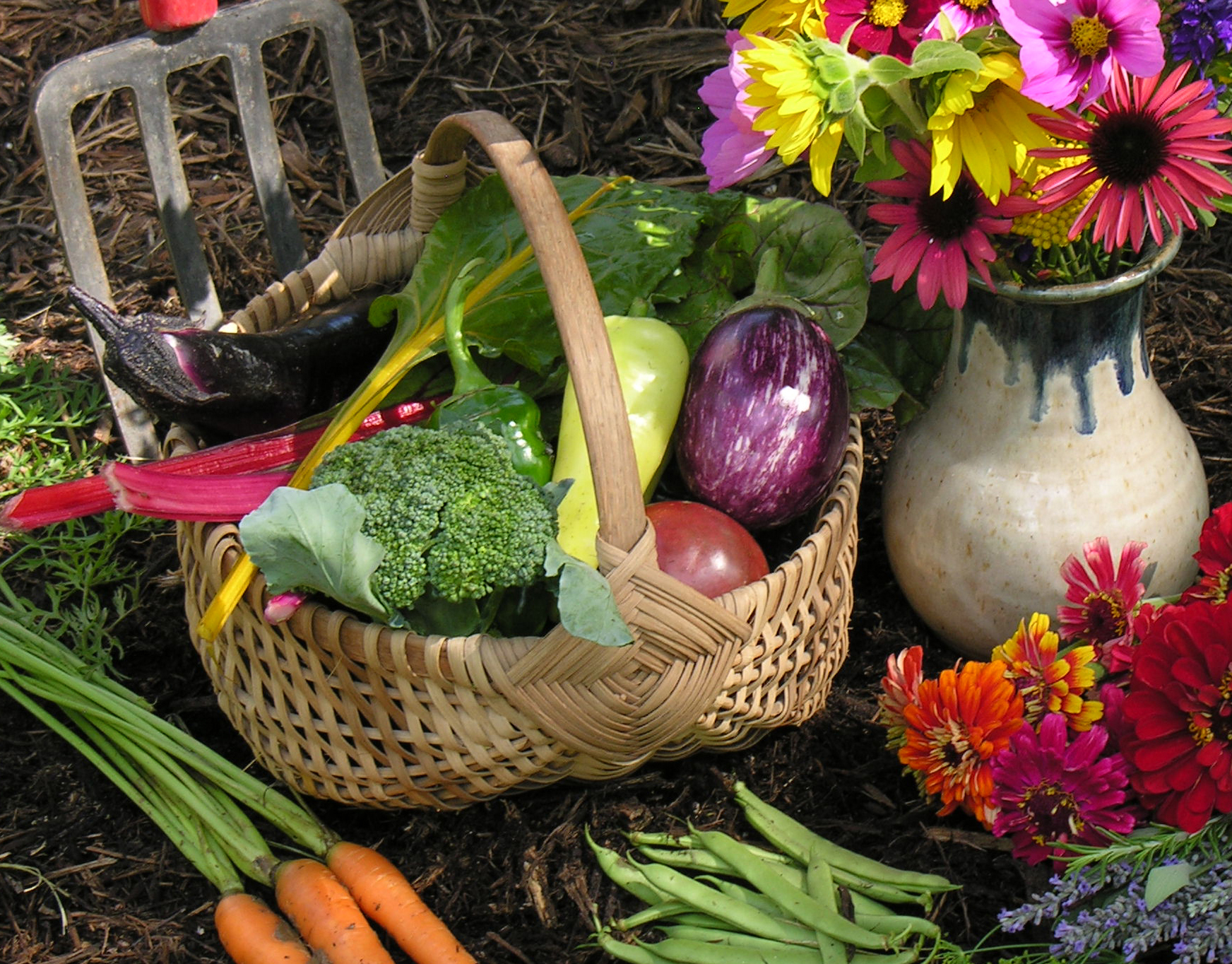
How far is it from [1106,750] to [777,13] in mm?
868

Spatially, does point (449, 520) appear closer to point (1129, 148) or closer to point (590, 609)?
point (590, 609)

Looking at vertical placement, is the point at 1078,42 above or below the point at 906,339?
above

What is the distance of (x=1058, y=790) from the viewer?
4.20ft

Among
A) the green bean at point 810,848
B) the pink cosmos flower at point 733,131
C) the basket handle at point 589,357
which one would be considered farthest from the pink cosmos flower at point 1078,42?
the green bean at point 810,848

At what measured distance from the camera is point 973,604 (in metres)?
1.58

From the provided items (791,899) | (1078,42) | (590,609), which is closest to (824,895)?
(791,899)

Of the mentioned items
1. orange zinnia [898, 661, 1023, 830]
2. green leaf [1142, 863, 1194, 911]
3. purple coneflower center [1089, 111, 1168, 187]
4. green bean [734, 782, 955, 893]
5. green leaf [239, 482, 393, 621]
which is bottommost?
green bean [734, 782, 955, 893]

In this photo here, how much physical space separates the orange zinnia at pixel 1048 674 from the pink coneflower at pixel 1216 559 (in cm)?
13

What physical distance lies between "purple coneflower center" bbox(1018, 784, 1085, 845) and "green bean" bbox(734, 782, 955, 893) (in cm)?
12

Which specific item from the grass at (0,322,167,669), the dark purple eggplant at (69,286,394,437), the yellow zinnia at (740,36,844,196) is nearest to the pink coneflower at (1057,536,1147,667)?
the yellow zinnia at (740,36,844,196)

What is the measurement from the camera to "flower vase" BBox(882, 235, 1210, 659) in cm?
145

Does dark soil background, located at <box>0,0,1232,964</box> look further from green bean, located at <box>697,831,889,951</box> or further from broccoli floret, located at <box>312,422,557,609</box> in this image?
broccoli floret, located at <box>312,422,557,609</box>

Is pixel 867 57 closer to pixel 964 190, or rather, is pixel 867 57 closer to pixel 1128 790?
pixel 964 190

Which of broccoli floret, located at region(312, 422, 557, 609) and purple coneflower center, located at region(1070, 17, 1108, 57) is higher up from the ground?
purple coneflower center, located at region(1070, 17, 1108, 57)
